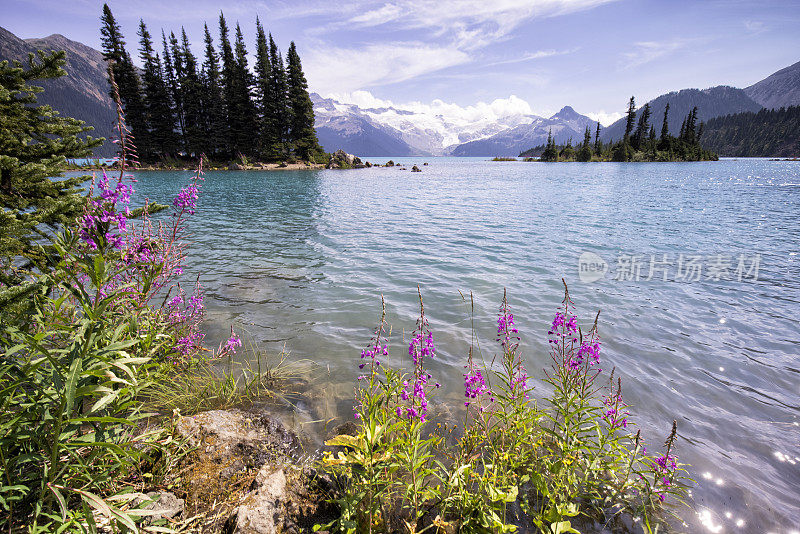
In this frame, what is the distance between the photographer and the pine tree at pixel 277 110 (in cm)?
7044

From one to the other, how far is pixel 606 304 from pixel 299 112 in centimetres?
7668

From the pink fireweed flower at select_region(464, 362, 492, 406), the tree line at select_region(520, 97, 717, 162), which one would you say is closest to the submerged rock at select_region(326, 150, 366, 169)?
the pink fireweed flower at select_region(464, 362, 492, 406)

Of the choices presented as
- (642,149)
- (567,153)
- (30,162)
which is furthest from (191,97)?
(642,149)

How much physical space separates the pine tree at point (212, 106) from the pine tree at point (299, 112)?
562 inches

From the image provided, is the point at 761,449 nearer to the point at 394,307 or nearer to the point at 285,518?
the point at 285,518

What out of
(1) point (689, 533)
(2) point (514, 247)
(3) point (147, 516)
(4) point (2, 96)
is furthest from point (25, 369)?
(2) point (514, 247)

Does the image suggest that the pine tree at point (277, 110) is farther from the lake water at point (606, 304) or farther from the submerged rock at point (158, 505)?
the submerged rock at point (158, 505)

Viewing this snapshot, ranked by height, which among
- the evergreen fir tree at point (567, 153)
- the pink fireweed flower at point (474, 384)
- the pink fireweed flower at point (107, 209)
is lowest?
the pink fireweed flower at point (474, 384)

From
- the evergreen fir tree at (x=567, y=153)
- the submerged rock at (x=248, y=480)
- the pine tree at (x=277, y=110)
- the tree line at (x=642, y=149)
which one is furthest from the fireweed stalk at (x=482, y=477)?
the evergreen fir tree at (x=567, y=153)

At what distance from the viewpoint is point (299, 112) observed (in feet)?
236

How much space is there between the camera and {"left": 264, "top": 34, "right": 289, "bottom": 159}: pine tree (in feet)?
231

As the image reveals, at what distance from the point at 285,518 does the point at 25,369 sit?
2.21 m

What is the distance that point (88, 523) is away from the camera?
2.03 meters

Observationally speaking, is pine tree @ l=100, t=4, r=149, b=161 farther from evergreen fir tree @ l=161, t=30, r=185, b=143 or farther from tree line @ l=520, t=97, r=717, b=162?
tree line @ l=520, t=97, r=717, b=162
